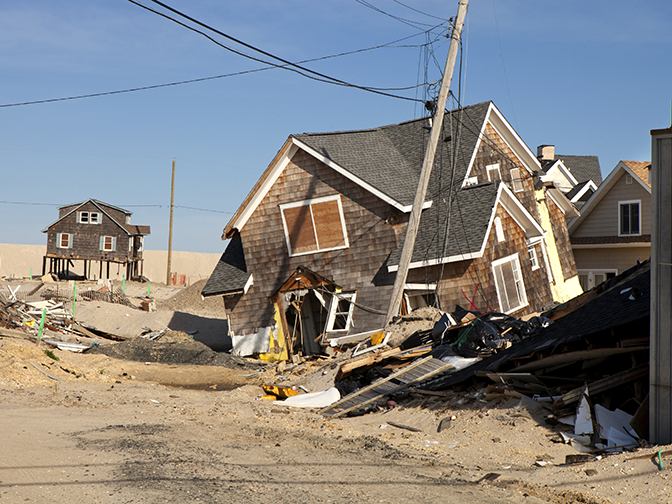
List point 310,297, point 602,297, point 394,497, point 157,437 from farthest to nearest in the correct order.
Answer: point 310,297
point 602,297
point 157,437
point 394,497

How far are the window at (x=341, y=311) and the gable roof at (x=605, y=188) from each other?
14.8m

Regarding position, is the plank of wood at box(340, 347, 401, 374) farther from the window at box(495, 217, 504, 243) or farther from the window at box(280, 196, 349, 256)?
the window at box(495, 217, 504, 243)

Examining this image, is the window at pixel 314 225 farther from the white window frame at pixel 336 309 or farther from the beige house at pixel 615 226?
the beige house at pixel 615 226

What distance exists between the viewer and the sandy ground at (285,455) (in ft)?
20.2

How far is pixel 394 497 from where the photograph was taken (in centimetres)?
606

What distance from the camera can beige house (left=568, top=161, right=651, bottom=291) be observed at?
91.3ft

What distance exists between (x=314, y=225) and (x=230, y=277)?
13.0ft

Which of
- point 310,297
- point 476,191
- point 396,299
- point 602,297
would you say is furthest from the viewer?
point 310,297

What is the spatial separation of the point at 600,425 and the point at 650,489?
1806 mm

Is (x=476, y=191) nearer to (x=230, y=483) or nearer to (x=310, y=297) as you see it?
(x=310, y=297)

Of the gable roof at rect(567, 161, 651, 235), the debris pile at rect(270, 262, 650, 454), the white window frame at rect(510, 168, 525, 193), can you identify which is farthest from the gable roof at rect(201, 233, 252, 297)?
the gable roof at rect(567, 161, 651, 235)

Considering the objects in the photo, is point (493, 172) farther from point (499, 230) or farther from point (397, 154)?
point (499, 230)

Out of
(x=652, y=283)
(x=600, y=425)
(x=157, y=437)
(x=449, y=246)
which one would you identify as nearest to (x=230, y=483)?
(x=157, y=437)

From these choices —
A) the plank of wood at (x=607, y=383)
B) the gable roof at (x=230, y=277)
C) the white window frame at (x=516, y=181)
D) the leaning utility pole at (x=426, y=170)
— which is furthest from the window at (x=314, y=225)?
the plank of wood at (x=607, y=383)
